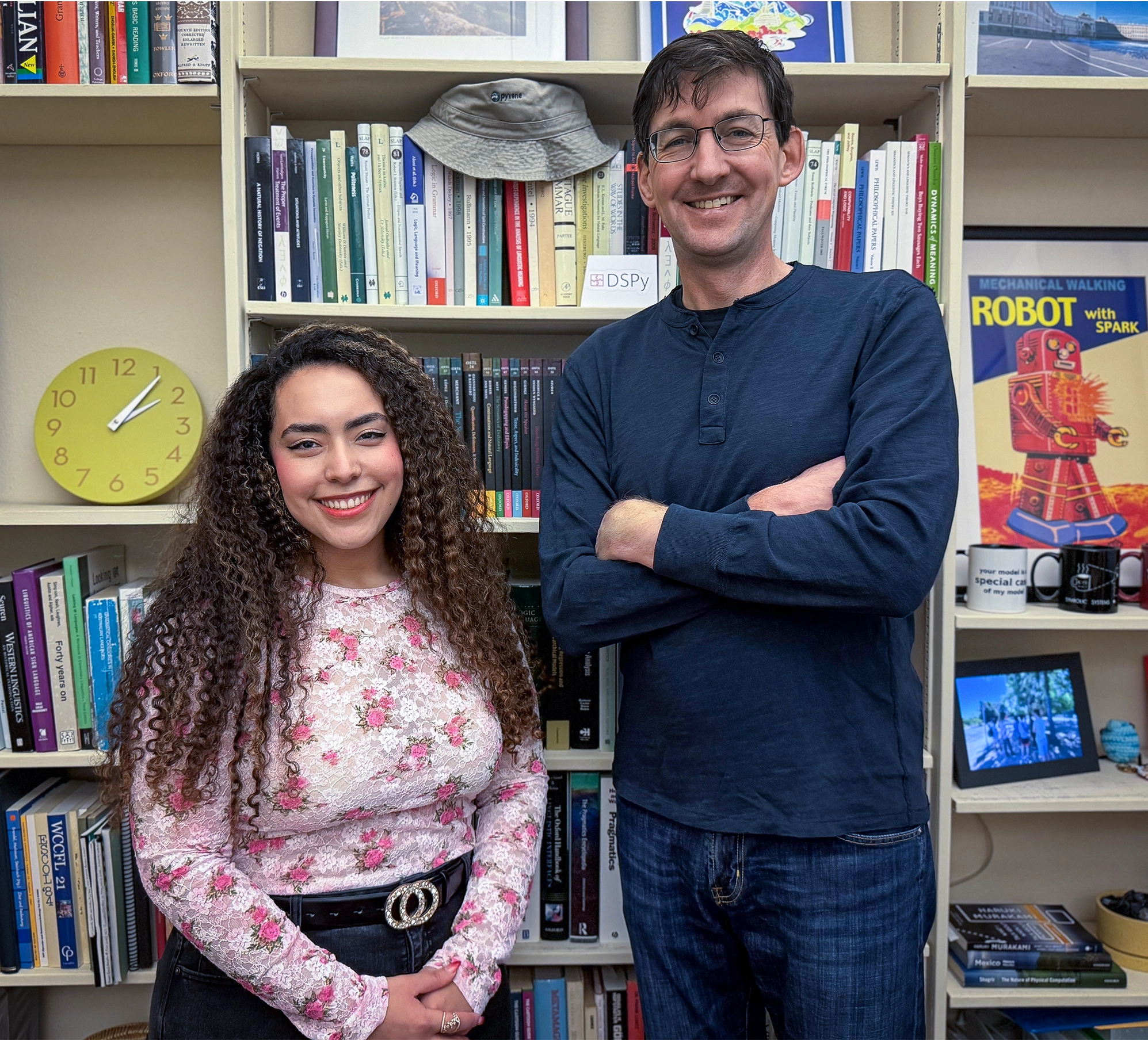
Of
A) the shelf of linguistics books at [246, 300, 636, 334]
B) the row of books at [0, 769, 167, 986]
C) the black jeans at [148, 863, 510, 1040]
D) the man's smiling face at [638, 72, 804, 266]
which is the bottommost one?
the row of books at [0, 769, 167, 986]

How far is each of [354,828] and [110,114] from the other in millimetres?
1412

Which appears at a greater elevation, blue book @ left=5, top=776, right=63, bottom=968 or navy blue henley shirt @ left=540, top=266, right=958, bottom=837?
navy blue henley shirt @ left=540, top=266, right=958, bottom=837

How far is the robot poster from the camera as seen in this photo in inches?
74.9

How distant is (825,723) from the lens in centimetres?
113

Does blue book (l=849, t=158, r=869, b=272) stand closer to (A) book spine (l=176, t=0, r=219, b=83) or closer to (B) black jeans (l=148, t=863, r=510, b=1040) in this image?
(A) book spine (l=176, t=0, r=219, b=83)

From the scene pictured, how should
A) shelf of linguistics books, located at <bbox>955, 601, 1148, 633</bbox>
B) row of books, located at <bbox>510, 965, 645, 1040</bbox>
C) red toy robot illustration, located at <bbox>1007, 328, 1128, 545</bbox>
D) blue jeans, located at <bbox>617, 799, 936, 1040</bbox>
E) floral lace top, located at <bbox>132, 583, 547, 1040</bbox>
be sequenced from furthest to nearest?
1. red toy robot illustration, located at <bbox>1007, 328, 1128, 545</bbox>
2. row of books, located at <bbox>510, 965, 645, 1040</bbox>
3. shelf of linguistics books, located at <bbox>955, 601, 1148, 633</bbox>
4. blue jeans, located at <bbox>617, 799, 936, 1040</bbox>
5. floral lace top, located at <bbox>132, 583, 547, 1040</bbox>

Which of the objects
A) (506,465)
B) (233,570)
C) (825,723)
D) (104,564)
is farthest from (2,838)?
(825,723)

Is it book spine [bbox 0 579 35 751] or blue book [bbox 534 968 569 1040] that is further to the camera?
blue book [bbox 534 968 569 1040]

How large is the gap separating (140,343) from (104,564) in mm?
488

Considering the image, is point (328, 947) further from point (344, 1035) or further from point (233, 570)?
→ point (233, 570)

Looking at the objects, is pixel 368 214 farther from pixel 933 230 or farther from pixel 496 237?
pixel 933 230

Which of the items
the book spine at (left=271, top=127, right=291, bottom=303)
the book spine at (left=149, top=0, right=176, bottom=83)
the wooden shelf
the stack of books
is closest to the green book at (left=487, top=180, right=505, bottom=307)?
the book spine at (left=271, top=127, right=291, bottom=303)

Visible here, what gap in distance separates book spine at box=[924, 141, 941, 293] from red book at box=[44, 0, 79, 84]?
60.7 inches

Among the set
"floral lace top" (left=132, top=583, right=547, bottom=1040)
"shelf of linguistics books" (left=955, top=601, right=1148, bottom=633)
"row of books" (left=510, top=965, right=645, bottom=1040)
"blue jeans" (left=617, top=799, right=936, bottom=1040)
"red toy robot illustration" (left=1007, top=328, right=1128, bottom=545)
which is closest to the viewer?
"floral lace top" (left=132, top=583, right=547, bottom=1040)
